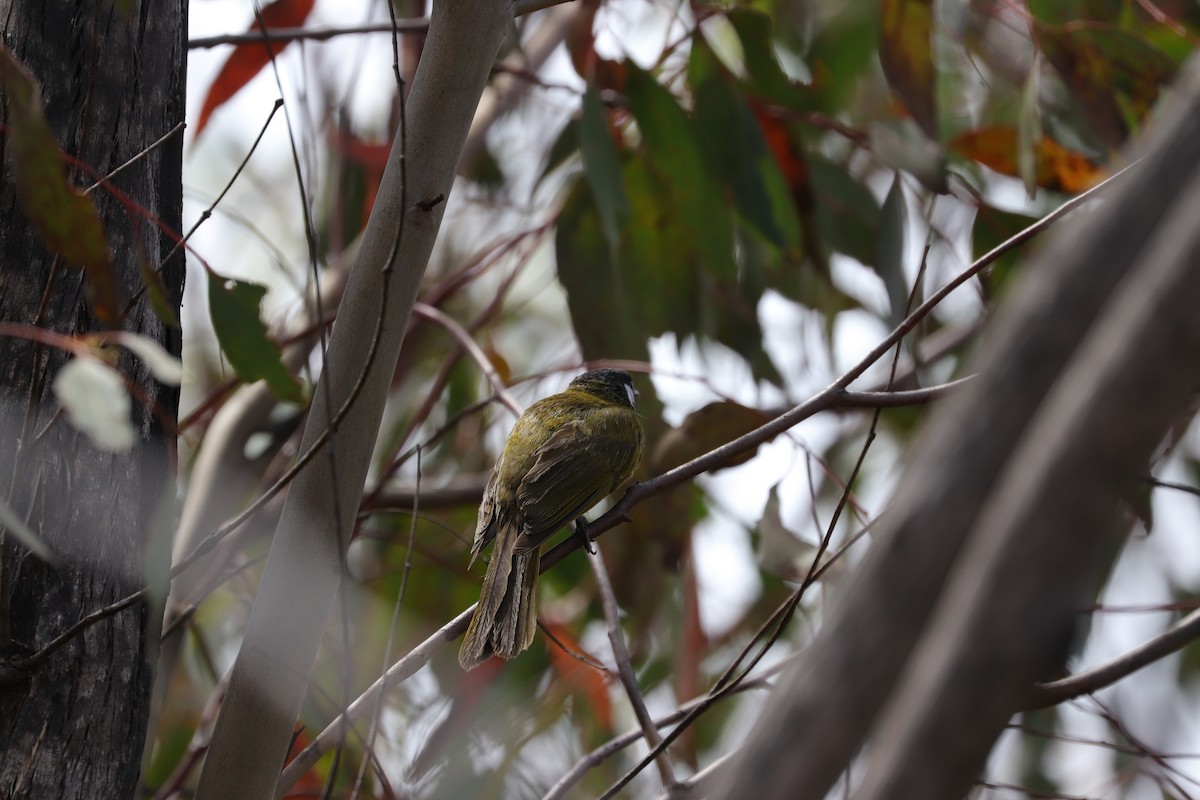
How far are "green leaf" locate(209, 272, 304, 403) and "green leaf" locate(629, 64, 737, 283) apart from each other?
1640 mm

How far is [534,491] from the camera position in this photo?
2.85 m

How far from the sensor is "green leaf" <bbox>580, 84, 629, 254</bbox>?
10.5 feet

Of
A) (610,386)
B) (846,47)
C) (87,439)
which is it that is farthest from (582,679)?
(846,47)

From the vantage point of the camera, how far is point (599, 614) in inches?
176

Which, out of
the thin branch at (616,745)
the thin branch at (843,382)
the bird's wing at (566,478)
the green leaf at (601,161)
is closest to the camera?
the thin branch at (843,382)

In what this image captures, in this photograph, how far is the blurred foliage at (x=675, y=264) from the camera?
11.2ft

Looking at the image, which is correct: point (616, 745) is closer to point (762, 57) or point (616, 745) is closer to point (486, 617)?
point (486, 617)

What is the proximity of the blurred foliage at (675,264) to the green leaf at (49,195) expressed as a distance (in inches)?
40.8

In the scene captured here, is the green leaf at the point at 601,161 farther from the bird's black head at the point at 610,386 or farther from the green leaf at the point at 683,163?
the bird's black head at the point at 610,386

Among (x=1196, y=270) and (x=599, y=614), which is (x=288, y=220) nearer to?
(x=599, y=614)

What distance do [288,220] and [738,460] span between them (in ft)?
14.5

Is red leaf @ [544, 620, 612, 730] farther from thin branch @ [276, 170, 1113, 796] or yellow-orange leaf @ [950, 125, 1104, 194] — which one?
yellow-orange leaf @ [950, 125, 1104, 194]

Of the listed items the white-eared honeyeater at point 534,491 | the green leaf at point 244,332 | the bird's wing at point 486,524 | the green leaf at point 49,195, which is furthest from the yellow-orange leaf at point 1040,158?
the green leaf at point 49,195

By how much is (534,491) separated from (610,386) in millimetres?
945
